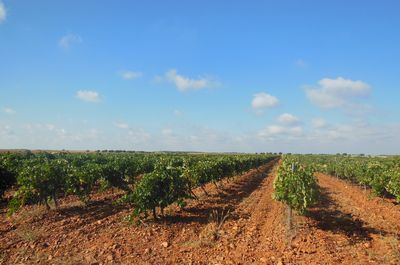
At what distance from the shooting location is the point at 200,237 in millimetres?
10359

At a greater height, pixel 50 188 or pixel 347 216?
pixel 50 188

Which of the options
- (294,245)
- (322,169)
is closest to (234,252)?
(294,245)

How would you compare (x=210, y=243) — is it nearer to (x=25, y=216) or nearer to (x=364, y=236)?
(x=364, y=236)

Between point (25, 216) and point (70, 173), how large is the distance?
3.13 m

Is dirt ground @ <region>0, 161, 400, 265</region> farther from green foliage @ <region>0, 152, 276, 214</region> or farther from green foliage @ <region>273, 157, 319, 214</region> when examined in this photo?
green foliage @ <region>273, 157, 319, 214</region>

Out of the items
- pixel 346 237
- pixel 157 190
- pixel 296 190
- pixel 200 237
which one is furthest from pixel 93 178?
pixel 346 237

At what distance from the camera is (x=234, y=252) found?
30.0 feet

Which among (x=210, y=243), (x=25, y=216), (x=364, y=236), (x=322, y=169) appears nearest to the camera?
(x=210, y=243)

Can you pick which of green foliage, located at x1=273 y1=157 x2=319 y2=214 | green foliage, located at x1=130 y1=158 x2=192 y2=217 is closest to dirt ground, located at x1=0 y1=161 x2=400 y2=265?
green foliage, located at x1=130 y1=158 x2=192 y2=217

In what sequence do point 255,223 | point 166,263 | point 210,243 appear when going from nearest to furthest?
point 166,263
point 210,243
point 255,223

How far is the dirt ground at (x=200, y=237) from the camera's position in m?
8.74

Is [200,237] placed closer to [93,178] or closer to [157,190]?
[157,190]

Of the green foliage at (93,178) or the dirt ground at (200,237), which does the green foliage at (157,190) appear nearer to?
the green foliage at (93,178)

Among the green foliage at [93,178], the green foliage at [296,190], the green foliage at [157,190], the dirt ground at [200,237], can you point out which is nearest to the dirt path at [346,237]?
the dirt ground at [200,237]
